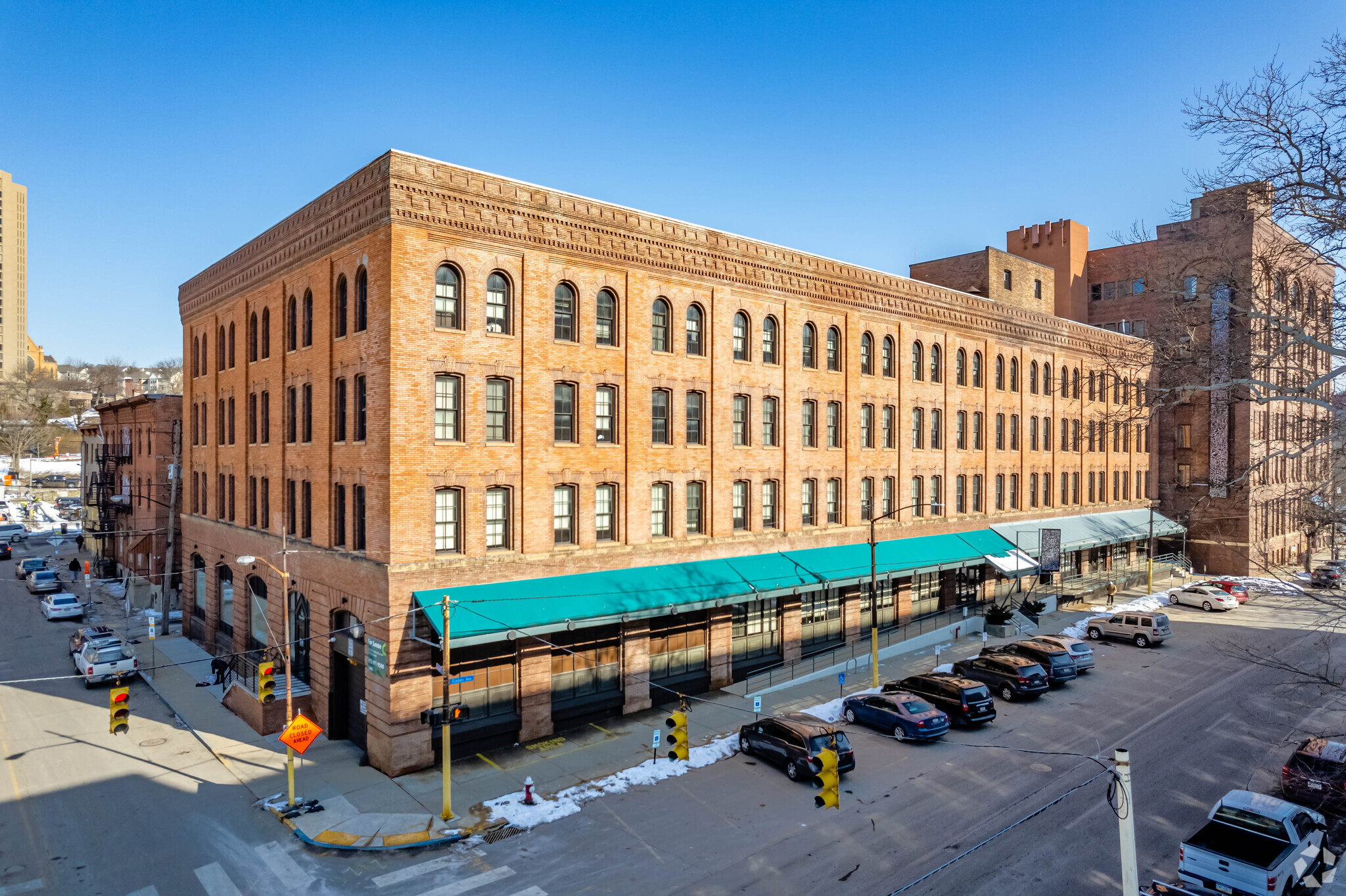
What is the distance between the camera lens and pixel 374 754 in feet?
79.0

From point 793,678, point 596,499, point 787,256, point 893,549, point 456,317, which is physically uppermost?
point 787,256

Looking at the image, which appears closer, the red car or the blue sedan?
the blue sedan

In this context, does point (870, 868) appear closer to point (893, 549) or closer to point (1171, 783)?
point (1171, 783)

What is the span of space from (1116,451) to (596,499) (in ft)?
149

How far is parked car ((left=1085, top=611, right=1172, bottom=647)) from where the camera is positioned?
39.0 meters

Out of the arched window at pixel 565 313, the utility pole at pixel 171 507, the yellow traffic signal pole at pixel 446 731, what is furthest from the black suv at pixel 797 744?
the utility pole at pixel 171 507

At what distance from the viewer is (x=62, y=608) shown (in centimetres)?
4572

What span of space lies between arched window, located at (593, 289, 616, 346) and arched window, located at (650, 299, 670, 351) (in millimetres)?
1794

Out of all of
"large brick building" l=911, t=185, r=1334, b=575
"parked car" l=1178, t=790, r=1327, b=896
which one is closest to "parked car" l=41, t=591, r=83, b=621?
"parked car" l=1178, t=790, r=1327, b=896

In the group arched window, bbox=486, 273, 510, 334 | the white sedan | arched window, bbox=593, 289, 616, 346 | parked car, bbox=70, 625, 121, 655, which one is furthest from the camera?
the white sedan

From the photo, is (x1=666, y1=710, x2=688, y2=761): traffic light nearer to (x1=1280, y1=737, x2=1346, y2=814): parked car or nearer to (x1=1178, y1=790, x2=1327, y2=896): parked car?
(x1=1178, y1=790, x2=1327, y2=896): parked car

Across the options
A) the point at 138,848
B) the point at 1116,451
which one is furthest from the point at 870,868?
the point at 1116,451

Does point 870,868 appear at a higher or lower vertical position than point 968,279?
lower

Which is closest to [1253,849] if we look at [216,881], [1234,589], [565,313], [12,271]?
[216,881]
